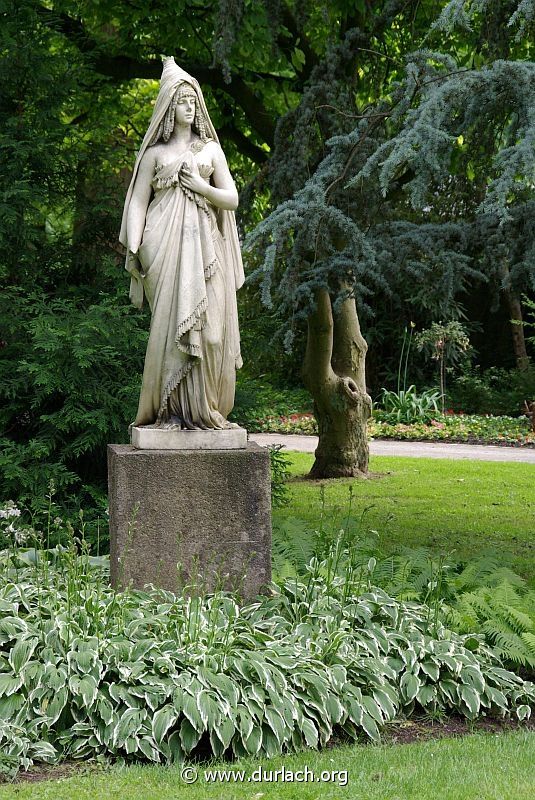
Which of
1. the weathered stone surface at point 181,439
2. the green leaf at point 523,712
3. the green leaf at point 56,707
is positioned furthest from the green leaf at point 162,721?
the green leaf at point 523,712

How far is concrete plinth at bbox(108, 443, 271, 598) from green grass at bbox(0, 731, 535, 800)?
4.35 feet

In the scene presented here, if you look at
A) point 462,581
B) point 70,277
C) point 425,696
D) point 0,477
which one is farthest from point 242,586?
point 70,277

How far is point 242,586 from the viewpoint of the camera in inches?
232

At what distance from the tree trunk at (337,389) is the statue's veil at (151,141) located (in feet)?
20.5

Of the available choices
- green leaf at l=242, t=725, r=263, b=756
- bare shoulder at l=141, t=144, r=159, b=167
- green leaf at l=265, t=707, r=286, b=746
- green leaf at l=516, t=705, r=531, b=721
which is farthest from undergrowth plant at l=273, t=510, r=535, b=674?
bare shoulder at l=141, t=144, r=159, b=167

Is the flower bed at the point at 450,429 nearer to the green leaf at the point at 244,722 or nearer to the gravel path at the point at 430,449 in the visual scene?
the gravel path at the point at 430,449

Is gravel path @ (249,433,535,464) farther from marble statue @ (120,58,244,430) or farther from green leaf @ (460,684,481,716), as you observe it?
green leaf @ (460,684,481,716)

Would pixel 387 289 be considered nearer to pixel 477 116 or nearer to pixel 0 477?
pixel 477 116

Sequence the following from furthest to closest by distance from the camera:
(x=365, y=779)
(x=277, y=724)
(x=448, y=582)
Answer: (x=448, y=582), (x=277, y=724), (x=365, y=779)

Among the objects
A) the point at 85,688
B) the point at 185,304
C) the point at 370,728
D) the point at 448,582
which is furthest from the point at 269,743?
the point at 185,304

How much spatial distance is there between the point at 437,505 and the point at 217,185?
6654 millimetres

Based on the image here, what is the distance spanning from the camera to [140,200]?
600 cm

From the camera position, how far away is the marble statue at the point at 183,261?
587 centimetres

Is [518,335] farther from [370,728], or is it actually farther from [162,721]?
[162,721]
